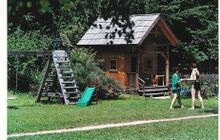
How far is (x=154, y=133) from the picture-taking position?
758 cm

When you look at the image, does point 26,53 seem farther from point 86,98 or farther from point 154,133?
point 154,133

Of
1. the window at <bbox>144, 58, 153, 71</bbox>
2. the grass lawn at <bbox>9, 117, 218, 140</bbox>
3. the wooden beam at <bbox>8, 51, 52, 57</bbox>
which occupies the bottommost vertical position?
the grass lawn at <bbox>9, 117, 218, 140</bbox>

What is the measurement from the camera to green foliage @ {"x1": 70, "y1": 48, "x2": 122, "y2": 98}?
14.0 m

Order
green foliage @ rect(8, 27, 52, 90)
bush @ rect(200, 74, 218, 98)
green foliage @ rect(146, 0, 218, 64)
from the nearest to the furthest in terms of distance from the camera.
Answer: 1. green foliage @ rect(8, 27, 52, 90)
2. bush @ rect(200, 74, 218, 98)
3. green foliage @ rect(146, 0, 218, 64)

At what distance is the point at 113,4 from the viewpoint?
4.36m

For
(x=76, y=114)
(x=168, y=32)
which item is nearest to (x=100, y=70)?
(x=168, y=32)

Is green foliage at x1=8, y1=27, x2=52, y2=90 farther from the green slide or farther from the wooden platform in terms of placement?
the wooden platform

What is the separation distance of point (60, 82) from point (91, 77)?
121 cm

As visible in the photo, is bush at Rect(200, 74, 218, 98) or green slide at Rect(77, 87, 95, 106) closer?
green slide at Rect(77, 87, 95, 106)

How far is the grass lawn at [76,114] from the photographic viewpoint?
8.78 meters

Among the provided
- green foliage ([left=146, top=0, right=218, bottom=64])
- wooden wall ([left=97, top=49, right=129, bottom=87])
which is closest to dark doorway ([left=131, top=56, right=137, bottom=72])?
wooden wall ([left=97, top=49, right=129, bottom=87])

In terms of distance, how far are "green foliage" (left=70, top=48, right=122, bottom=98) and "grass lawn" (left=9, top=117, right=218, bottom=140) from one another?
17.8 ft

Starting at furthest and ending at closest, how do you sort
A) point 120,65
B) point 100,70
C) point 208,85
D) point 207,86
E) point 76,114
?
point 120,65
point 208,85
point 207,86
point 100,70
point 76,114

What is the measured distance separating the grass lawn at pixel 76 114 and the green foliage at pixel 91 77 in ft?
2.72
